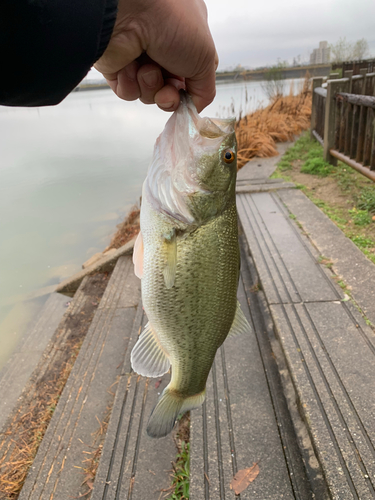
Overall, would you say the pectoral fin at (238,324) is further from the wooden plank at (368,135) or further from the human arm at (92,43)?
the wooden plank at (368,135)

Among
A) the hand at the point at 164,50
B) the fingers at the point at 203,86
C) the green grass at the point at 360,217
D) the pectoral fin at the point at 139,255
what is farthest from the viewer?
the green grass at the point at 360,217

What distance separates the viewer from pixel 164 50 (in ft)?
3.79

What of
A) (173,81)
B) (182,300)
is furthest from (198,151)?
(182,300)

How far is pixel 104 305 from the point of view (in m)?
4.25

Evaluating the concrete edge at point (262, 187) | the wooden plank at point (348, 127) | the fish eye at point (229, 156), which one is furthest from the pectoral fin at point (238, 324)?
the wooden plank at point (348, 127)

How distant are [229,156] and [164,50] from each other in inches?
20.1

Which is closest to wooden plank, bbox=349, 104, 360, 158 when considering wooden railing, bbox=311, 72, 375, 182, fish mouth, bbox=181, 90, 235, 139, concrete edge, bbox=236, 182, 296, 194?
wooden railing, bbox=311, 72, 375, 182

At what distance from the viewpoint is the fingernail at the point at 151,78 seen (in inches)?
54.7

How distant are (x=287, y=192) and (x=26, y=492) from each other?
5.14 m

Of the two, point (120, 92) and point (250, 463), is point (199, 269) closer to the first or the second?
point (120, 92)

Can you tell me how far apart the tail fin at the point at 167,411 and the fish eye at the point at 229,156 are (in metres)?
1.09

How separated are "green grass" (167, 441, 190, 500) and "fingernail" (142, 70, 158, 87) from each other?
7.27 ft

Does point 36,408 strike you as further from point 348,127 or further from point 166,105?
point 348,127

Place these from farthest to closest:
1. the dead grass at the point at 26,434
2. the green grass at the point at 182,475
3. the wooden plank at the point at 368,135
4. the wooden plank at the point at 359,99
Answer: the wooden plank at the point at 368,135
the wooden plank at the point at 359,99
the dead grass at the point at 26,434
the green grass at the point at 182,475
